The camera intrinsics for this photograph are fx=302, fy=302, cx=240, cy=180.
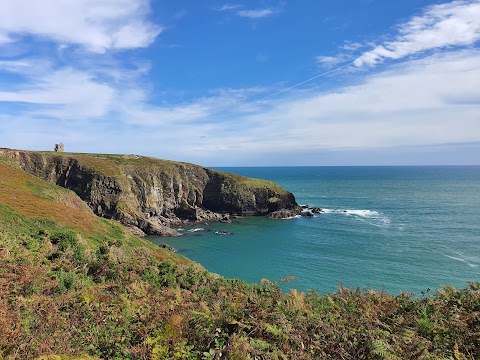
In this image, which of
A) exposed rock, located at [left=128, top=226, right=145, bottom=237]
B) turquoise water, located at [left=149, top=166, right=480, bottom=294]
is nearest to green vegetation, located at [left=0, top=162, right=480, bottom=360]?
turquoise water, located at [left=149, top=166, right=480, bottom=294]

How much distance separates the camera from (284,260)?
5925 cm

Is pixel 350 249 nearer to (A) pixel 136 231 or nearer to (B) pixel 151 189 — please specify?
(A) pixel 136 231

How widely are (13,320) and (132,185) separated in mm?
87554

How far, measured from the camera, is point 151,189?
3740 inches

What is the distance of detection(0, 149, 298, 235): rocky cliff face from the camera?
82.1 m

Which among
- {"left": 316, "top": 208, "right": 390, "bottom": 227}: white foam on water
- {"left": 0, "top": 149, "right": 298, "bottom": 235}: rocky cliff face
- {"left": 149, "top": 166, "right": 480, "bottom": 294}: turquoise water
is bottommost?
{"left": 149, "top": 166, "right": 480, "bottom": 294}: turquoise water

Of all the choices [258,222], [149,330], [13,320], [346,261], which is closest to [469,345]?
[149,330]

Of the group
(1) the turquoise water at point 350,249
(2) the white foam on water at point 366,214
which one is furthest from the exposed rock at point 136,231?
(2) the white foam on water at point 366,214

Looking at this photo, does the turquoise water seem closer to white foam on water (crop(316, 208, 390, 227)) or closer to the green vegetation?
white foam on water (crop(316, 208, 390, 227))

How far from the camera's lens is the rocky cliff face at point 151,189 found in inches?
3233

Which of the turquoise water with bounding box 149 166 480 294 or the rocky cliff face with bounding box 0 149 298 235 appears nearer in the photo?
the turquoise water with bounding box 149 166 480 294

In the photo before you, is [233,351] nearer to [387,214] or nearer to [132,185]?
[132,185]

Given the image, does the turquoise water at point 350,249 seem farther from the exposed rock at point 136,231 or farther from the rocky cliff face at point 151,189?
the rocky cliff face at point 151,189

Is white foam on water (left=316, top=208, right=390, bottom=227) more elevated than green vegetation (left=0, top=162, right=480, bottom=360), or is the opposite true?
green vegetation (left=0, top=162, right=480, bottom=360)
